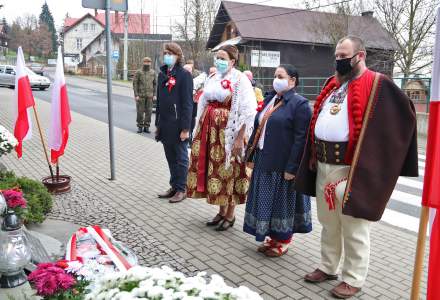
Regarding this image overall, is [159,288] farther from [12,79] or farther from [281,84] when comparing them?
[12,79]

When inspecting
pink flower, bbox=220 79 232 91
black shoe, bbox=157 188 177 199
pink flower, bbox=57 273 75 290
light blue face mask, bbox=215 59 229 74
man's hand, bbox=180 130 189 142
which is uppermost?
light blue face mask, bbox=215 59 229 74

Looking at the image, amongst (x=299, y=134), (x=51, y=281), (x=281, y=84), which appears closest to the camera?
(x=51, y=281)

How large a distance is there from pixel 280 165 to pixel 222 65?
4.51 ft

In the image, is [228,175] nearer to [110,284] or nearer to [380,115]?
[380,115]

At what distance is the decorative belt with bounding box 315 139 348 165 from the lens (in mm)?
3434

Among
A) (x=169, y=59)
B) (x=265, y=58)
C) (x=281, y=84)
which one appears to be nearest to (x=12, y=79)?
(x=265, y=58)

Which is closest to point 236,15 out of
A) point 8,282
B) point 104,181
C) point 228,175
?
point 104,181

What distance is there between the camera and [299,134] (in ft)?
13.1

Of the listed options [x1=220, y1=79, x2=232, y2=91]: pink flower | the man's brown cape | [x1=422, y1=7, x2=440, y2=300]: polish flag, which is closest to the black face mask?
the man's brown cape

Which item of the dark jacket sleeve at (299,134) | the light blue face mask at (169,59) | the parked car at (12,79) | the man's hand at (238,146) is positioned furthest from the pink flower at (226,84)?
the parked car at (12,79)

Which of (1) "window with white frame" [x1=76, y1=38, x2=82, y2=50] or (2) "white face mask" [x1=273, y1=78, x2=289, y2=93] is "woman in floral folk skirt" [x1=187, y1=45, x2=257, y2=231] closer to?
(2) "white face mask" [x1=273, y1=78, x2=289, y2=93]

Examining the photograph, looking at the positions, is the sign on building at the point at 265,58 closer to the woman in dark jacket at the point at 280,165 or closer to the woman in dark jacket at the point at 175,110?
the woman in dark jacket at the point at 175,110

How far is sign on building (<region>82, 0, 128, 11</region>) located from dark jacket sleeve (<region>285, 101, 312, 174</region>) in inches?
152

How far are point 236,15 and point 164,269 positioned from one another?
30.2m
